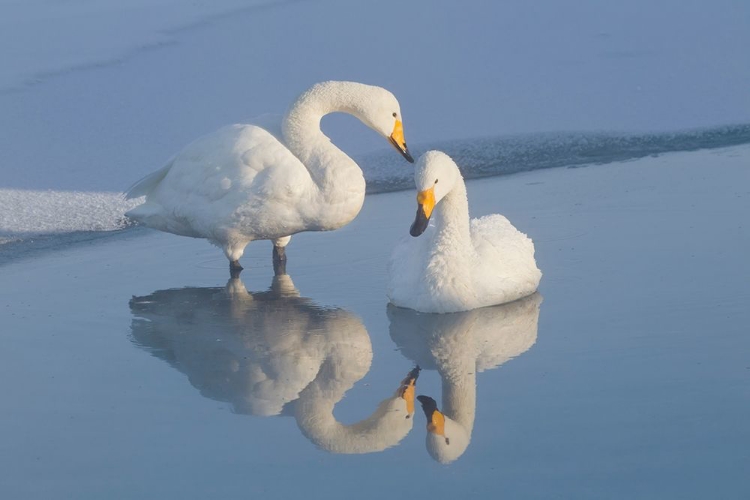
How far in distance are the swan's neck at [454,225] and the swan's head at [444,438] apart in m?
1.52

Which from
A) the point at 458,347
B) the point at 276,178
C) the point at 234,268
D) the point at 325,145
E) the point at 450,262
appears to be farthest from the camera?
the point at 234,268

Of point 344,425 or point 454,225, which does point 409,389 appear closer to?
point 344,425

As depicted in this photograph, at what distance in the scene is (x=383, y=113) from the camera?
22.2ft

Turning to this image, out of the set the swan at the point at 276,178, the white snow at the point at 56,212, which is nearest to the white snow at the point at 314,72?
the white snow at the point at 56,212

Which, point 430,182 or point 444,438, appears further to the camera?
point 430,182

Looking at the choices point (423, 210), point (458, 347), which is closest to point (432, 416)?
point (458, 347)

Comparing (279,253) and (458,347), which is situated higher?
(279,253)

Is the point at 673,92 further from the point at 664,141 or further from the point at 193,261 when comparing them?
the point at 193,261

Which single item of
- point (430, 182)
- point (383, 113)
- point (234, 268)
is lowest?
point (234, 268)

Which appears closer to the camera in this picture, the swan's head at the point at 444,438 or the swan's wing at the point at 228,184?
the swan's head at the point at 444,438

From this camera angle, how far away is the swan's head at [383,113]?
6762 mm

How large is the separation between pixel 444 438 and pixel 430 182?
1.76 m

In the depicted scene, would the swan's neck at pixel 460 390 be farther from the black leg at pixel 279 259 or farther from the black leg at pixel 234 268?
the black leg at pixel 234 268

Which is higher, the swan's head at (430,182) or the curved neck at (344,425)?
the swan's head at (430,182)
